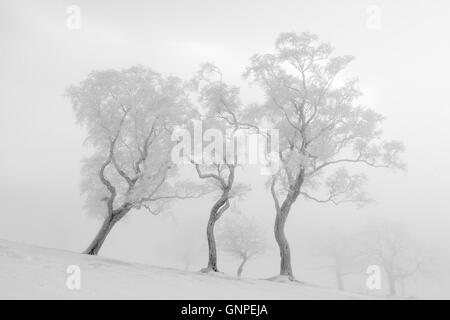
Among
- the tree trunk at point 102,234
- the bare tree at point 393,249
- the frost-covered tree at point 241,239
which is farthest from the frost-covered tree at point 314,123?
the bare tree at point 393,249

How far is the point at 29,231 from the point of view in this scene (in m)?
144

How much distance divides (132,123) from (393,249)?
2082 inches

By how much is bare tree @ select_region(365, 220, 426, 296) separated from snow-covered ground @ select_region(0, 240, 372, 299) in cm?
4898

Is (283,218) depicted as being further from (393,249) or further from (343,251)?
(343,251)

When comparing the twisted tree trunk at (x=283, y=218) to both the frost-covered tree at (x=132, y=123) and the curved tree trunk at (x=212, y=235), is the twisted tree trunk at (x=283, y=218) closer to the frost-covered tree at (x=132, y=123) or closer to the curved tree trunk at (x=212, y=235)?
the curved tree trunk at (x=212, y=235)

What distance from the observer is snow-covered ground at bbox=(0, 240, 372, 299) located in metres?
12.3

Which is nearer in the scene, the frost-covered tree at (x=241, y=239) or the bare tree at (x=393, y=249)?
the frost-covered tree at (x=241, y=239)

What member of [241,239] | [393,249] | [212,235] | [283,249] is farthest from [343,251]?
[212,235]

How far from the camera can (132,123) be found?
2908 cm

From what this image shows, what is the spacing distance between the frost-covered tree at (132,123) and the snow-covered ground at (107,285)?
28.8ft

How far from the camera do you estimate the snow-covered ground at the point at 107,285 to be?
12.3 meters

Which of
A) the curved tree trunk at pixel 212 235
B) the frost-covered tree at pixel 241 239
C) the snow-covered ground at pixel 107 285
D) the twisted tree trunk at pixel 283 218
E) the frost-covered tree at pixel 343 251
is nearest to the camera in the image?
the snow-covered ground at pixel 107 285
